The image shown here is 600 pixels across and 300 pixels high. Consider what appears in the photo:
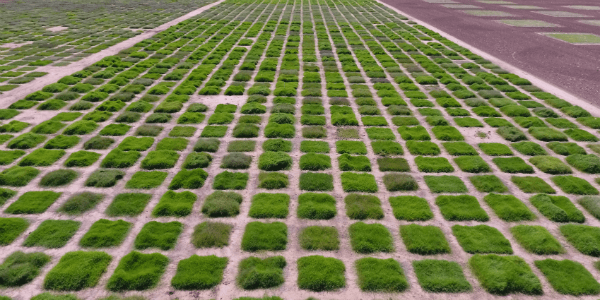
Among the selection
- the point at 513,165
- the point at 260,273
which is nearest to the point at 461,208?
the point at 513,165

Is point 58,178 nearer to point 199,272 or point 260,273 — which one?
point 199,272

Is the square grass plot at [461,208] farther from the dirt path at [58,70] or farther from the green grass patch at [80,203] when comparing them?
the dirt path at [58,70]

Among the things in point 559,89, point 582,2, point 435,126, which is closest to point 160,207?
point 435,126

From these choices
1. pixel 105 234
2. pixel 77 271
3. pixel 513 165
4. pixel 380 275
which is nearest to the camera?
pixel 77 271

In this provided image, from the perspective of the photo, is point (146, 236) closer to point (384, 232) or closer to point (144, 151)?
point (144, 151)

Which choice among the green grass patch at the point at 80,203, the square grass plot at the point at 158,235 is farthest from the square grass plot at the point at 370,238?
the green grass patch at the point at 80,203

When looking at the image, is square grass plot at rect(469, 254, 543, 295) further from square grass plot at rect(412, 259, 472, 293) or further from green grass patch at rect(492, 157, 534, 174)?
green grass patch at rect(492, 157, 534, 174)
